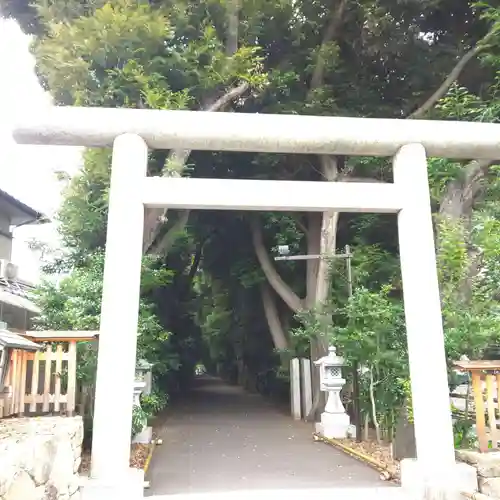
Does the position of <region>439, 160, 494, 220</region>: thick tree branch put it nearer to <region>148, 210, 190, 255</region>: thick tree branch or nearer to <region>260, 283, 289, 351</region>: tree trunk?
<region>148, 210, 190, 255</region>: thick tree branch

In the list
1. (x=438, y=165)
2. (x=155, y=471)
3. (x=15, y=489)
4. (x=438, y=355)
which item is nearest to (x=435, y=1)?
(x=438, y=165)

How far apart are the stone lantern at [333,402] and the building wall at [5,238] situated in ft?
26.1

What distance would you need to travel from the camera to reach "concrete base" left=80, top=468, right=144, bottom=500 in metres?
5.34

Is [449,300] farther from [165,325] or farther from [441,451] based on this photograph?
[165,325]

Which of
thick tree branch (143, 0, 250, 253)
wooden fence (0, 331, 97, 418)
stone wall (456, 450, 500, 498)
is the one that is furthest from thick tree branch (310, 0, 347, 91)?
stone wall (456, 450, 500, 498)

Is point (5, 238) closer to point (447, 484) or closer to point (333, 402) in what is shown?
point (333, 402)

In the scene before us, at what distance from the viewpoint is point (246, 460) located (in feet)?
26.7

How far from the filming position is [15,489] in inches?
153

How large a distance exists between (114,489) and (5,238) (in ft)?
28.2

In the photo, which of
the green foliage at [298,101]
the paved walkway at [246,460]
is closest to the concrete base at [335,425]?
the paved walkway at [246,460]

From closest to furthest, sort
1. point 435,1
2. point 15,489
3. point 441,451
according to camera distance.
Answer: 1. point 15,489
2. point 441,451
3. point 435,1

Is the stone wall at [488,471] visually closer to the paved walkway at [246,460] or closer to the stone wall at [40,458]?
the paved walkway at [246,460]

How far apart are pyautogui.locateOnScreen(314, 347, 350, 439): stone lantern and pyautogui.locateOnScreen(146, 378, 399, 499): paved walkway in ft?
1.79

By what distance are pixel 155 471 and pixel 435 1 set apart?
40.2 feet
